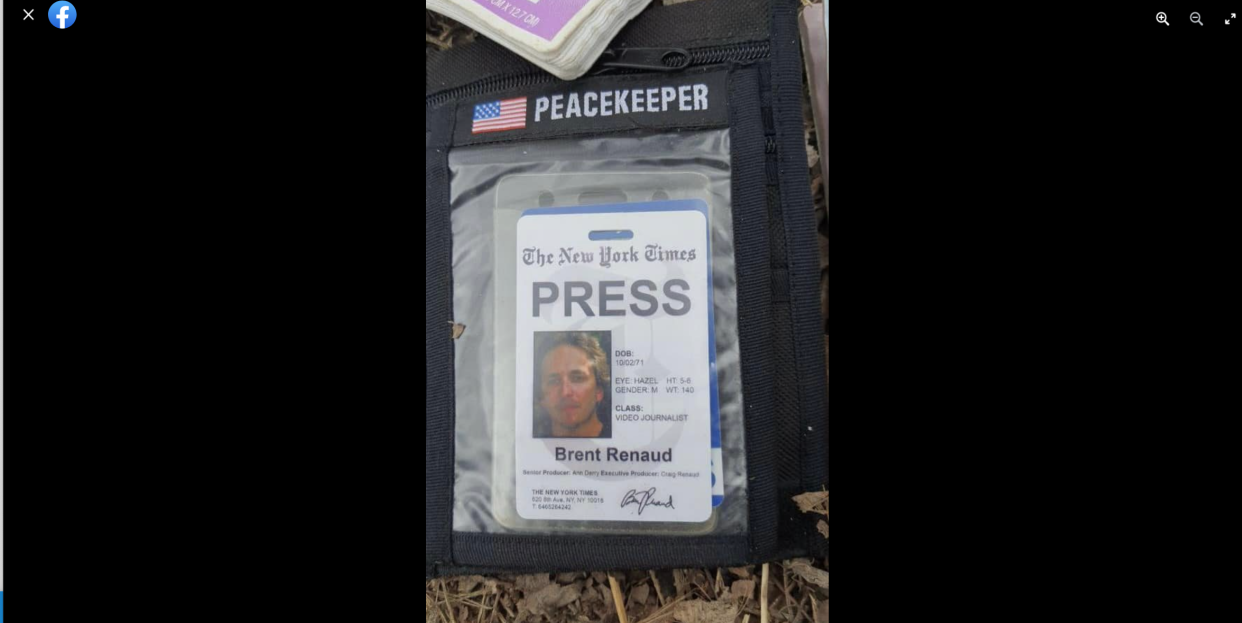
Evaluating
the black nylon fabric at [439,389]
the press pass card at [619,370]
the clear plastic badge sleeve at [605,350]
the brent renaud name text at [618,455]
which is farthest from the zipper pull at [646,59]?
the brent renaud name text at [618,455]

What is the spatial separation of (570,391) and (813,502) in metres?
0.36

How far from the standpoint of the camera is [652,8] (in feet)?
3.74

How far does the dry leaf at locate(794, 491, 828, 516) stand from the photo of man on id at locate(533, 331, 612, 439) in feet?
0.89

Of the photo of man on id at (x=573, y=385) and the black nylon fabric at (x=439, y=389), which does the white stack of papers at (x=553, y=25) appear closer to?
the black nylon fabric at (x=439, y=389)

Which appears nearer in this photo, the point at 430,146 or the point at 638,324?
the point at 638,324

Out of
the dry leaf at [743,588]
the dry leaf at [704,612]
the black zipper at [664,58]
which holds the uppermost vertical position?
the black zipper at [664,58]

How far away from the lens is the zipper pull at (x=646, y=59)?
1.11 m

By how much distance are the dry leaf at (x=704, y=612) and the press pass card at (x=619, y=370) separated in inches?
5.6

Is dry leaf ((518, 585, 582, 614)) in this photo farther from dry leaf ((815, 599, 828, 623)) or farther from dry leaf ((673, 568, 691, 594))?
dry leaf ((815, 599, 828, 623))

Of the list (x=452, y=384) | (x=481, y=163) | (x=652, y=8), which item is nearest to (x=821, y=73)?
(x=652, y=8)

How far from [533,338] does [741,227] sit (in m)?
0.32

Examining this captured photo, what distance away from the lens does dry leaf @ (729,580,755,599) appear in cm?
108

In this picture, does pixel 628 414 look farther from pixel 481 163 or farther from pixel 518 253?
pixel 481 163

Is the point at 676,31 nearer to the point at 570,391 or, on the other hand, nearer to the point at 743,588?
the point at 570,391
